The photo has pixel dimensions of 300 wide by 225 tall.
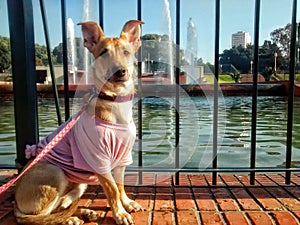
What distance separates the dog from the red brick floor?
0.62ft

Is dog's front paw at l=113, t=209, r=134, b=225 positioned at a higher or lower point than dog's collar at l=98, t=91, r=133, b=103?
lower

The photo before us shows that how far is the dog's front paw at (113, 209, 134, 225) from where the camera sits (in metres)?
1.94

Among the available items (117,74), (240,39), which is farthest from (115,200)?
(240,39)

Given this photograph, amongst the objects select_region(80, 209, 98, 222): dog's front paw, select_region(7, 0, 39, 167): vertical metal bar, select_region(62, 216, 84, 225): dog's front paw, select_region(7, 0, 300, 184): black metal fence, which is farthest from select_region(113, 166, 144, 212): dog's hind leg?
select_region(7, 0, 39, 167): vertical metal bar

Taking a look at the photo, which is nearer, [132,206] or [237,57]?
[132,206]

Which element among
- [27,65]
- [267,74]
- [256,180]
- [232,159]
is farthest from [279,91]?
[27,65]

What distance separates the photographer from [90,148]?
1876 mm

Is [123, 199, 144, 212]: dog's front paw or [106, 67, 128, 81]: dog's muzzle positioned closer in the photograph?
[106, 67, 128, 81]: dog's muzzle

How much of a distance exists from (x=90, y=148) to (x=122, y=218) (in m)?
0.51

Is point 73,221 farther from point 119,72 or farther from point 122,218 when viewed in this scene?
point 119,72

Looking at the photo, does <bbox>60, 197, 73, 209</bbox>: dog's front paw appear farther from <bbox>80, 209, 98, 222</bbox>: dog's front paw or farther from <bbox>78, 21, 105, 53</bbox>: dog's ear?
<bbox>78, 21, 105, 53</bbox>: dog's ear

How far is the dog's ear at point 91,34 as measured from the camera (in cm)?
205

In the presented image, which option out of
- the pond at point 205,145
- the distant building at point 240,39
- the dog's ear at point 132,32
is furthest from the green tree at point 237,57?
the dog's ear at point 132,32

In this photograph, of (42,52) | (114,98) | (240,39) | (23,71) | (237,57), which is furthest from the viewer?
(240,39)
